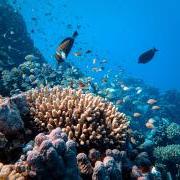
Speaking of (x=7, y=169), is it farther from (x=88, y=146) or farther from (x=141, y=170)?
(x=141, y=170)

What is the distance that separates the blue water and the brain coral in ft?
205

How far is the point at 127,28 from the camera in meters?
160

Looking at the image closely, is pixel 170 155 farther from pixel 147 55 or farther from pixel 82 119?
pixel 82 119

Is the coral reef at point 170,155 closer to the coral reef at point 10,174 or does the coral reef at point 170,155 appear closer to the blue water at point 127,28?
the coral reef at point 10,174

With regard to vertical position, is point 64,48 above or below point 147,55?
below

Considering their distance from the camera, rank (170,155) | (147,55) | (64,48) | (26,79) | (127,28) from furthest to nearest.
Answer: (127,28) < (26,79) < (147,55) < (170,155) < (64,48)

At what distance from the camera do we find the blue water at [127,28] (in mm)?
93812

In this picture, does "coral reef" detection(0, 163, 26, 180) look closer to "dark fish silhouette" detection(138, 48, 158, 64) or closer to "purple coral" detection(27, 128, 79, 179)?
"purple coral" detection(27, 128, 79, 179)

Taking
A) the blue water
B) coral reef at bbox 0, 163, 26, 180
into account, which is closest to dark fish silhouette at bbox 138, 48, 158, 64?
coral reef at bbox 0, 163, 26, 180

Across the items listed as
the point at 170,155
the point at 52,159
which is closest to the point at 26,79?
the point at 170,155

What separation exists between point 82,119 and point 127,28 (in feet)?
524

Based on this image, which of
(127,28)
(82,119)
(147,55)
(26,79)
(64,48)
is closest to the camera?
(82,119)

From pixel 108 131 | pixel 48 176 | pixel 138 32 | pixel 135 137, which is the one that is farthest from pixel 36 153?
pixel 138 32

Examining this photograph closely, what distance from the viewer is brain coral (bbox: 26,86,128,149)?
16.1 feet
